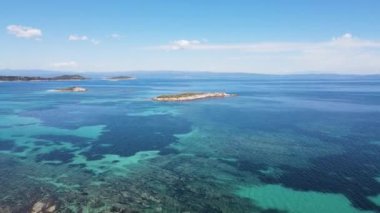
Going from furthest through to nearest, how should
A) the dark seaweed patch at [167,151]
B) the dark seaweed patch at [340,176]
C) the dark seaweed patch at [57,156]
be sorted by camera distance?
the dark seaweed patch at [167,151] < the dark seaweed patch at [57,156] < the dark seaweed patch at [340,176]

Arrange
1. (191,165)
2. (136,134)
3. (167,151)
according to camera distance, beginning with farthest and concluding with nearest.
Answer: (136,134), (167,151), (191,165)

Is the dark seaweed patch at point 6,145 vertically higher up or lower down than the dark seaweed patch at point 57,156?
lower down

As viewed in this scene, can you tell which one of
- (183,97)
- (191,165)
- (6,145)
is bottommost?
(6,145)

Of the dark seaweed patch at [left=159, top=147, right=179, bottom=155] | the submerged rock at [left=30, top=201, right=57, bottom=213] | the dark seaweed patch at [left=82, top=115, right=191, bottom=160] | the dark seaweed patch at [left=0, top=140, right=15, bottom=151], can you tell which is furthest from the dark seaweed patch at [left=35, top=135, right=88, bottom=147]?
the submerged rock at [left=30, top=201, right=57, bottom=213]

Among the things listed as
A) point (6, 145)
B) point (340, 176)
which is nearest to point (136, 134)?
point (6, 145)

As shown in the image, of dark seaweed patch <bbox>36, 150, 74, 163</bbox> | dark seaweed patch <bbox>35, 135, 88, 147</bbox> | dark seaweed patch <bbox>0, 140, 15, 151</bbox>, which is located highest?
dark seaweed patch <bbox>36, 150, 74, 163</bbox>

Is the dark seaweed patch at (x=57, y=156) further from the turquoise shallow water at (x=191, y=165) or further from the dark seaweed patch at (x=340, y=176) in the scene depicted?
the dark seaweed patch at (x=340, y=176)

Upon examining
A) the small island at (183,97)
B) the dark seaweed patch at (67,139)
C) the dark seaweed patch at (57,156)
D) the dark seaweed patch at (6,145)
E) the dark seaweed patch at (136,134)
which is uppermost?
the small island at (183,97)

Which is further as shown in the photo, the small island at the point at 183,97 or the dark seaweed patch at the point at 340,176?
the small island at the point at 183,97

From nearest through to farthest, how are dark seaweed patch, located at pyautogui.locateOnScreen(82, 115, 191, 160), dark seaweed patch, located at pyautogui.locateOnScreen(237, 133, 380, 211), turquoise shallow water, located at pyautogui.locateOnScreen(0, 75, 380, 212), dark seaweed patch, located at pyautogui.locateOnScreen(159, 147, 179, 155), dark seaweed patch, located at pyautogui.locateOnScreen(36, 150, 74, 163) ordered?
1. turquoise shallow water, located at pyautogui.locateOnScreen(0, 75, 380, 212)
2. dark seaweed patch, located at pyautogui.locateOnScreen(237, 133, 380, 211)
3. dark seaweed patch, located at pyautogui.locateOnScreen(36, 150, 74, 163)
4. dark seaweed patch, located at pyautogui.locateOnScreen(159, 147, 179, 155)
5. dark seaweed patch, located at pyautogui.locateOnScreen(82, 115, 191, 160)

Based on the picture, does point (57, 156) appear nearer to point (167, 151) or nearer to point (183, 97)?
point (167, 151)

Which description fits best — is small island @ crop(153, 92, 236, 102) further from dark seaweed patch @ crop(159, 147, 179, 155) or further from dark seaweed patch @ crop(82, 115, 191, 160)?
dark seaweed patch @ crop(159, 147, 179, 155)

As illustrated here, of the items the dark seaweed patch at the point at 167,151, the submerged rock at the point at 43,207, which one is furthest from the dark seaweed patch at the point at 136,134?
the submerged rock at the point at 43,207
